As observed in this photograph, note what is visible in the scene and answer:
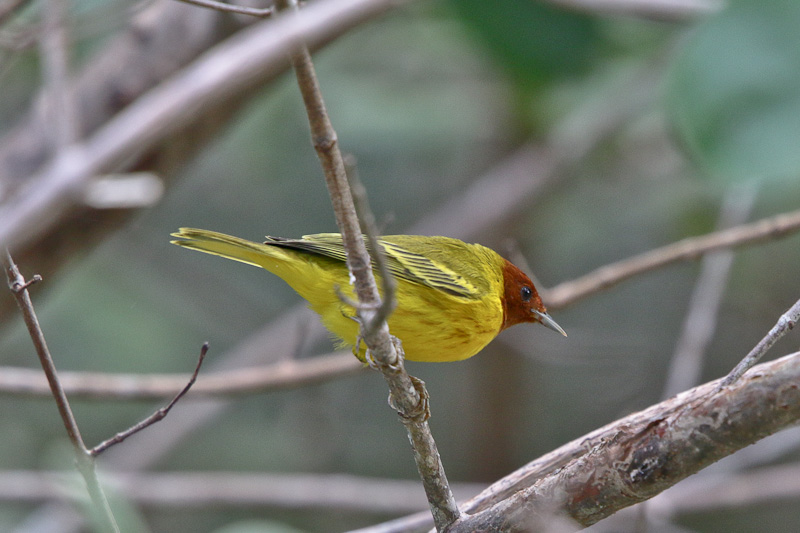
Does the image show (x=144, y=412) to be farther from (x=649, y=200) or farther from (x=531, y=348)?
(x=649, y=200)

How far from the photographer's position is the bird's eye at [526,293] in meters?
3.91

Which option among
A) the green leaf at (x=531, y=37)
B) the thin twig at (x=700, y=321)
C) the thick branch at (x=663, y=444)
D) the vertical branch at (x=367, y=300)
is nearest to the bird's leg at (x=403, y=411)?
the vertical branch at (x=367, y=300)

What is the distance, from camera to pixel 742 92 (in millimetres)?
4246

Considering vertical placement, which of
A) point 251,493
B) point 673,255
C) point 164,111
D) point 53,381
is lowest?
point 251,493

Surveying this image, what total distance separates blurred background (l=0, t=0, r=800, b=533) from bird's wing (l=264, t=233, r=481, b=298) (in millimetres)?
2772

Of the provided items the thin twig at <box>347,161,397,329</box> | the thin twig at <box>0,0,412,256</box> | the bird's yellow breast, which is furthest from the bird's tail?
the thin twig at <box>347,161,397,329</box>

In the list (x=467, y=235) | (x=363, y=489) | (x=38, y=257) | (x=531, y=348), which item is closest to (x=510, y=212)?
(x=467, y=235)

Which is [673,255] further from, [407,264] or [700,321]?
[407,264]

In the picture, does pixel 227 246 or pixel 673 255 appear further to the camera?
pixel 673 255

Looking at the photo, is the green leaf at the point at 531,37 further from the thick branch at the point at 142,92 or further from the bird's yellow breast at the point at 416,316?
the bird's yellow breast at the point at 416,316

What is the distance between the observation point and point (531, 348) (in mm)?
6395

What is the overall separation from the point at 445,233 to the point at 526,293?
267 cm

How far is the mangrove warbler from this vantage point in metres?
3.13

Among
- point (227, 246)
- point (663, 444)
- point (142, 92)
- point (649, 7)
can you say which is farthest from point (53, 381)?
point (649, 7)
